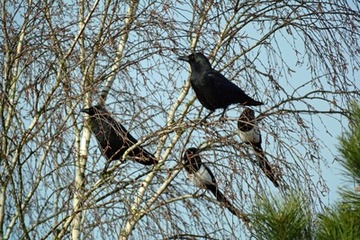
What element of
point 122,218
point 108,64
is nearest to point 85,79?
point 108,64

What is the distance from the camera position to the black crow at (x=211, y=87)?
6570 millimetres

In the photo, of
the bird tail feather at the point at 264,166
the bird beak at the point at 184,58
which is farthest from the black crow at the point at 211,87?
the bird tail feather at the point at 264,166

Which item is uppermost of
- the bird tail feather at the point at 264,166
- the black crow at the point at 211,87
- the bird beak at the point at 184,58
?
the bird beak at the point at 184,58

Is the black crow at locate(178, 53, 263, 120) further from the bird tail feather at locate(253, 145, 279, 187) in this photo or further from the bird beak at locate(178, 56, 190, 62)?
the bird tail feather at locate(253, 145, 279, 187)

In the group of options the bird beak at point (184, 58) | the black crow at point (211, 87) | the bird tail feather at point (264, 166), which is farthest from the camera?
the black crow at point (211, 87)

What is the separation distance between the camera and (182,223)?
18.5 feet

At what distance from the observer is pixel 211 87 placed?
6.64m

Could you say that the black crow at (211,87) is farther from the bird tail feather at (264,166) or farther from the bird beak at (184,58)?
the bird tail feather at (264,166)

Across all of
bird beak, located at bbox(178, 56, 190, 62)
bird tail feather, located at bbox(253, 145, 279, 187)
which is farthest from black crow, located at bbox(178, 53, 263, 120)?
bird tail feather, located at bbox(253, 145, 279, 187)

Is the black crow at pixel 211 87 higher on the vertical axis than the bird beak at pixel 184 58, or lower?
lower

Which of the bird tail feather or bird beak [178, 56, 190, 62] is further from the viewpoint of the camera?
bird beak [178, 56, 190, 62]

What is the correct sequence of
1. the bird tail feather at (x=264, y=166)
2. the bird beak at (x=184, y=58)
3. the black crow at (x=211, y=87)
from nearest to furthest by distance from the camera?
the bird tail feather at (x=264, y=166)
the bird beak at (x=184, y=58)
the black crow at (x=211, y=87)

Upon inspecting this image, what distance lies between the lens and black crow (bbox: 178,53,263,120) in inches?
259

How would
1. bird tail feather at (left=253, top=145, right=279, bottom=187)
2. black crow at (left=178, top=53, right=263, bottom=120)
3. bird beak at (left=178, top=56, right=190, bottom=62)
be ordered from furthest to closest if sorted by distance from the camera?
black crow at (left=178, top=53, right=263, bottom=120) < bird beak at (left=178, top=56, right=190, bottom=62) < bird tail feather at (left=253, top=145, right=279, bottom=187)
